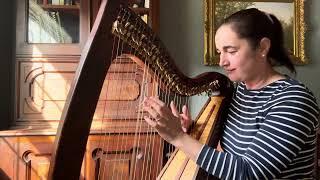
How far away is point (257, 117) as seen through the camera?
1.03 metres

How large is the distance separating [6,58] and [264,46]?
70.4 inches

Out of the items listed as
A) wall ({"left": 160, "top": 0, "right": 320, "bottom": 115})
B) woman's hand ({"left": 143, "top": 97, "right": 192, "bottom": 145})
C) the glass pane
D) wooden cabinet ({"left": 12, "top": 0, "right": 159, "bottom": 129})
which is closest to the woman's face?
woman's hand ({"left": 143, "top": 97, "right": 192, "bottom": 145})

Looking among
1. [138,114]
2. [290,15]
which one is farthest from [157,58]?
[290,15]

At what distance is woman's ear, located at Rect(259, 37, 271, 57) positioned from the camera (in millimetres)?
1049

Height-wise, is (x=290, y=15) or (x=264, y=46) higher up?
(x=290, y=15)

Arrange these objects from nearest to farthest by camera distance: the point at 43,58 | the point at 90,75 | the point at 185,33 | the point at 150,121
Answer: the point at 90,75, the point at 150,121, the point at 43,58, the point at 185,33

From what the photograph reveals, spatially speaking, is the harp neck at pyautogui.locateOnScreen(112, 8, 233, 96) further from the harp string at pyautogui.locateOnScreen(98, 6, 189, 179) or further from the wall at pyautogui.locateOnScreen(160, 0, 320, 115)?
the wall at pyautogui.locateOnScreen(160, 0, 320, 115)

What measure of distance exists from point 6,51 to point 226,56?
1.72 metres

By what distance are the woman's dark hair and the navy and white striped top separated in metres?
0.12

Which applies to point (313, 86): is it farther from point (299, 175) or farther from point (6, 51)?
point (6, 51)

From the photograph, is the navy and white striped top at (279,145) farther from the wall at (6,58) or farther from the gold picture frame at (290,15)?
the wall at (6,58)

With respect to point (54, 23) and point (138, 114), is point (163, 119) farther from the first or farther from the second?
point (54, 23)

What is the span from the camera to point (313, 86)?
8.70 ft

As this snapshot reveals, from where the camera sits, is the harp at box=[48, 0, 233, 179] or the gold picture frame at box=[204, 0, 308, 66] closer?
the harp at box=[48, 0, 233, 179]
